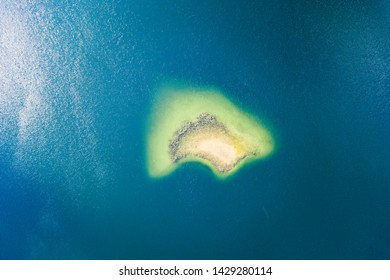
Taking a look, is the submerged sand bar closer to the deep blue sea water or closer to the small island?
the small island

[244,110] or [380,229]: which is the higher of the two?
[244,110]

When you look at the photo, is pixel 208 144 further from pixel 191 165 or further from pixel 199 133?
pixel 191 165

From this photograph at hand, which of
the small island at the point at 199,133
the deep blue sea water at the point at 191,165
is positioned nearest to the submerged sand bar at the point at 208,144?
the small island at the point at 199,133

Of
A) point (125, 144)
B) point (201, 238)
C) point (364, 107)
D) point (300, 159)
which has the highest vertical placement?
point (364, 107)

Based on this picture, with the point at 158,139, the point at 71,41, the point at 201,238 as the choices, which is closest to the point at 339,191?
the point at 201,238

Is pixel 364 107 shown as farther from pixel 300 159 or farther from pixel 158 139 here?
pixel 158 139

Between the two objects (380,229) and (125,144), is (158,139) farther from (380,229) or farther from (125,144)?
(380,229)

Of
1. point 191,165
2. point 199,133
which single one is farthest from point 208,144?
point 191,165

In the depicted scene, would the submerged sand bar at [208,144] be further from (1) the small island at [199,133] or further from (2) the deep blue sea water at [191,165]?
(2) the deep blue sea water at [191,165]
